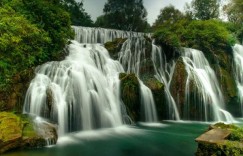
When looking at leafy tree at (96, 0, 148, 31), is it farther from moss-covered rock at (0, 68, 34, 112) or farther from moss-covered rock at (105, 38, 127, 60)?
moss-covered rock at (0, 68, 34, 112)

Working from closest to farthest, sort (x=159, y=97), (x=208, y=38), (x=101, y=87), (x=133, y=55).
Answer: (x=101, y=87), (x=159, y=97), (x=133, y=55), (x=208, y=38)

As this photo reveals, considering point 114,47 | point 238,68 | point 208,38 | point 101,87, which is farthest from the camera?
point 208,38

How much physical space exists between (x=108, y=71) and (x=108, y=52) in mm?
2723

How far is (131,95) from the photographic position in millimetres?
15477

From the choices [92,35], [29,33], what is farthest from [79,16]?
[29,33]

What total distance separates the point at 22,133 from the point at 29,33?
534cm

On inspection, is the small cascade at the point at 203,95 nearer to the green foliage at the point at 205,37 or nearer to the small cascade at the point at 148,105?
the small cascade at the point at 148,105

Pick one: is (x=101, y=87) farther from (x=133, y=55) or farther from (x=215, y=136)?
(x=215, y=136)

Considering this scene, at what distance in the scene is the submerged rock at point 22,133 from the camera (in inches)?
344

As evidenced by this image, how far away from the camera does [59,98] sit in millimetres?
12406

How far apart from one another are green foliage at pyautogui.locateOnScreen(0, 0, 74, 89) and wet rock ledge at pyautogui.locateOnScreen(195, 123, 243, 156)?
8330mm

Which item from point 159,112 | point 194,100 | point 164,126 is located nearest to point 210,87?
point 194,100

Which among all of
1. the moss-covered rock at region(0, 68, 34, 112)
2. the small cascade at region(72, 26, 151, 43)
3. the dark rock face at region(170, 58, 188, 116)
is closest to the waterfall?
the moss-covered rock at region(0, 68, 34, 112)

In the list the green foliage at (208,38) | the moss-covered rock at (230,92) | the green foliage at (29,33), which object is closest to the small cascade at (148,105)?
the green foliage at (29,33)
